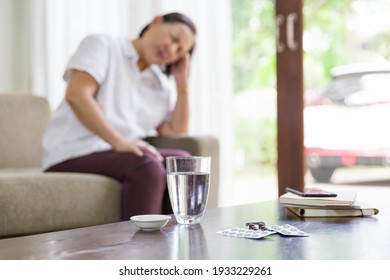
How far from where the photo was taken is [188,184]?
112cm

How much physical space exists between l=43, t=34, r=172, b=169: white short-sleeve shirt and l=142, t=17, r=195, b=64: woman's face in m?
0.07

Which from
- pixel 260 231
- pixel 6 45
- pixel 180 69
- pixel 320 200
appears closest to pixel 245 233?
pixel 260 231

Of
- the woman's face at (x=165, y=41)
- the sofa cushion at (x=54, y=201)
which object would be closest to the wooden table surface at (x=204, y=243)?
the sofa cushion at (x=54, y=201)

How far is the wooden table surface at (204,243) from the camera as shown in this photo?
887 mm

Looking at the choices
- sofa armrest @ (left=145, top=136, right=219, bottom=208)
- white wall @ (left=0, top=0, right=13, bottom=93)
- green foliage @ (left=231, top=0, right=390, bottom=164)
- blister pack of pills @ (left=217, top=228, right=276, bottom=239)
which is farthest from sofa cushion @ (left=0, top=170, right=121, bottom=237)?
white wall @ (left=0, top=0, right=13, bottom=93)

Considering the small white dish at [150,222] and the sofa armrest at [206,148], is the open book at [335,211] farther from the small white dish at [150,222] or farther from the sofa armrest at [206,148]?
the sofa armrest at [206,148]

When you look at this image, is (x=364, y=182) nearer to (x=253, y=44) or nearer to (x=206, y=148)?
(x=253, y=44)

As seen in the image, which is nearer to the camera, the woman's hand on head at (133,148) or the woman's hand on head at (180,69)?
the woman's hand on head at (133,148)

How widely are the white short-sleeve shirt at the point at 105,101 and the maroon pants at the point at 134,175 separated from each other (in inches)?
3.7

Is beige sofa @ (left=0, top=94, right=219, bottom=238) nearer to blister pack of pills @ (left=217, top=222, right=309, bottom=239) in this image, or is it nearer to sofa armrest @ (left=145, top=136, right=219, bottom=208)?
sofa armrest @ (left=145, top=136, right=219, bottom=208)

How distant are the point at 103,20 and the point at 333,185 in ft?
5.08

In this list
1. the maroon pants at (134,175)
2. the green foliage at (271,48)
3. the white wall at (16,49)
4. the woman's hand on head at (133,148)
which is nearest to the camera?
the maroon pants at (134,175)
